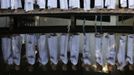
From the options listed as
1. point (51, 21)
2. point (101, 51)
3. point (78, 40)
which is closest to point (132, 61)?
point (101, 51)

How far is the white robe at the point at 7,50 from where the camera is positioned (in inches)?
269

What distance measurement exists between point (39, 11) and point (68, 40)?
0.73 m

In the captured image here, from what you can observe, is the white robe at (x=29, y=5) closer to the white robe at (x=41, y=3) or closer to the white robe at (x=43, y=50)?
the white robe at (x=41, y=3)

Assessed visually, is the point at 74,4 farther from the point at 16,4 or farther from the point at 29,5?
the point at 16,4

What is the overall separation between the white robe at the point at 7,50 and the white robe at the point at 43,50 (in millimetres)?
535

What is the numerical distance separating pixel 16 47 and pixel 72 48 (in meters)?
1.00

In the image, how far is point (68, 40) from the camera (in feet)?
22.1

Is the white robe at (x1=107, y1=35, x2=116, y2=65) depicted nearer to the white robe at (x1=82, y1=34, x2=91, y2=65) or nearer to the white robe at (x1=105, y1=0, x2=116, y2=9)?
the white robe at (x1=82, y1=34, x2=91, y2=65)

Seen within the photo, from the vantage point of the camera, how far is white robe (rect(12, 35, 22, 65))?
684cm

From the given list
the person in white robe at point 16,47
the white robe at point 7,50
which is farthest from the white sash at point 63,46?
the white robe at point 7,50

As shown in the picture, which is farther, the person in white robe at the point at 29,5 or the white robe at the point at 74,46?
the white robe at the point at 74,46

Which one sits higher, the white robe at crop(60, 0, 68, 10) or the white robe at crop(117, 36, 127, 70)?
the white robe at crop(60, 0, 68, 10)

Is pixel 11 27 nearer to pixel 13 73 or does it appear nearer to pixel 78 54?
pixel 13 73

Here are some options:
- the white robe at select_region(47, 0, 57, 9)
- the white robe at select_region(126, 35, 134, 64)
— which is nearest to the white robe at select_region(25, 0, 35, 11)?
the white robe at select_region(47, 0, 57, 9)
